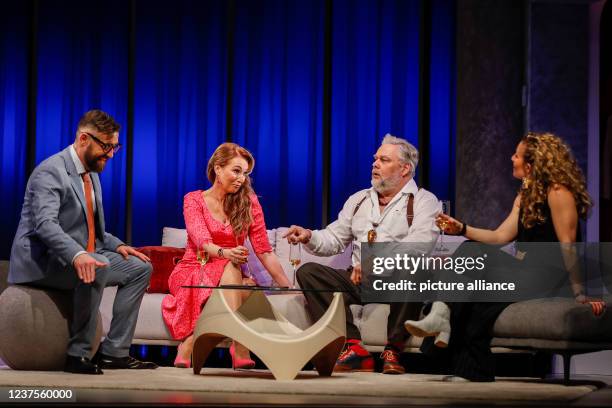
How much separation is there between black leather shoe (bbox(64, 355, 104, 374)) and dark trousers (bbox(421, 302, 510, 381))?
1.72 m

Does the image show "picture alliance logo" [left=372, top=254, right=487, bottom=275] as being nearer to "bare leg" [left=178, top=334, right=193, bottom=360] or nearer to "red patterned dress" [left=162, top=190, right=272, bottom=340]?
"red patterned dress" [left=162, top=190, right=272, bottom=340]

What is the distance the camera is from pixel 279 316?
15.2ft

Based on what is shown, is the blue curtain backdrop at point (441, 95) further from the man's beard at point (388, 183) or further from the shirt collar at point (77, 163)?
the shirt collar at point (77, 163)

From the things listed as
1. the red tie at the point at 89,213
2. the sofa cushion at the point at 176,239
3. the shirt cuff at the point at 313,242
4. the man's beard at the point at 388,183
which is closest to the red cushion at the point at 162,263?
the sofa cushion at the point at 176,239

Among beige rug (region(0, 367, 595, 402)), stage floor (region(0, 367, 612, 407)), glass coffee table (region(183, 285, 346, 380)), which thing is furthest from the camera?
glass coffee table (region(183, 285, 346, 380))

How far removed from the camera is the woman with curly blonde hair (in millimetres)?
4172

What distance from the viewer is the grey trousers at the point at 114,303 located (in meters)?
4.34

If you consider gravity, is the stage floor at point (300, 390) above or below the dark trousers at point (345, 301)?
below

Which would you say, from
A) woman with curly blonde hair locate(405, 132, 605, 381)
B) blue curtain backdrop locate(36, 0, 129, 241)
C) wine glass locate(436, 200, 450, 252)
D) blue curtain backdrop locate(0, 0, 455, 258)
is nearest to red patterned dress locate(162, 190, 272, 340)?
wine glass locate(436, 200, 450, 252)

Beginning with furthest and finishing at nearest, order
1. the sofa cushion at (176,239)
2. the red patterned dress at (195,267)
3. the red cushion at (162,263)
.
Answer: the sofa cushion at (176,239) < the red cushion at (162,263) < the red patterned dress at (195,267)

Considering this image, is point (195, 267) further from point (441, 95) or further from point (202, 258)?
point (441, 95)

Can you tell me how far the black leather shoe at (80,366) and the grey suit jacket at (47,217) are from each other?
445 mm

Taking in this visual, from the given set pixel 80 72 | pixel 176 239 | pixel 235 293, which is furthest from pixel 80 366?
pixel 80 72

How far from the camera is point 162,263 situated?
570cm
